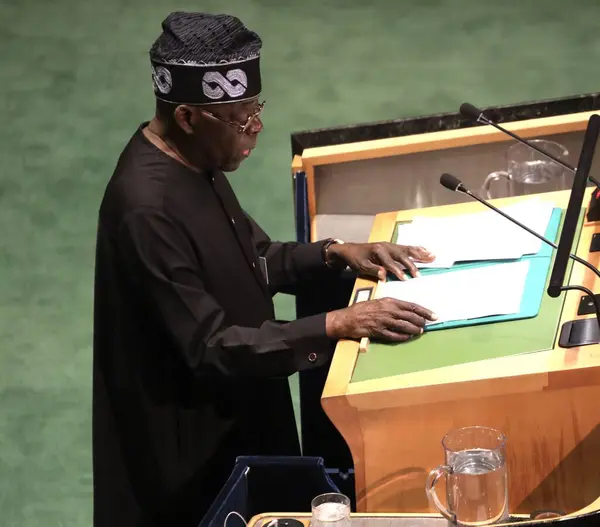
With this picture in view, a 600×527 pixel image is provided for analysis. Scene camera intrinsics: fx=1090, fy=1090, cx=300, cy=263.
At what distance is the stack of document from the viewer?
223 centimetres

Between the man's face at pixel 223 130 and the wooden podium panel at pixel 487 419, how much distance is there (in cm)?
54

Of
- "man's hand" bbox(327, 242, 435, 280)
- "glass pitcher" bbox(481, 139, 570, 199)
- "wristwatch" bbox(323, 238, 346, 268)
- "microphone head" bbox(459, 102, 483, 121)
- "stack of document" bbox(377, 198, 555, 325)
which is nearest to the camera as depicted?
"stack of document" bbox(377, 198, 555, 325)

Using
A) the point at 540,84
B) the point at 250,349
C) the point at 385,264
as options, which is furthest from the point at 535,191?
the point at 540,84

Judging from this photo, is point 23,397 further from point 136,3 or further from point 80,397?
point 136,3

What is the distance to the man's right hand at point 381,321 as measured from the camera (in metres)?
2.13

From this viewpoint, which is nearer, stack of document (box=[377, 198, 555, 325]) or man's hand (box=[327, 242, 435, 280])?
stack of document (box=[377, 198, 555, 325])

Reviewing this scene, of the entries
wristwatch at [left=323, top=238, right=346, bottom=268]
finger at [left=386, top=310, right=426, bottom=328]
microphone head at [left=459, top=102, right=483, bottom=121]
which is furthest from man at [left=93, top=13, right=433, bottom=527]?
microphone head at [left=459, top=102, right=483, bottom=121]

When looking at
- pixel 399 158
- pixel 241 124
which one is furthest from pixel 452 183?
pixel 399 158

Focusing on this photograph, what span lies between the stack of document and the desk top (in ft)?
0.23

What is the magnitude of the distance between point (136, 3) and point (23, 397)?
11.6ft

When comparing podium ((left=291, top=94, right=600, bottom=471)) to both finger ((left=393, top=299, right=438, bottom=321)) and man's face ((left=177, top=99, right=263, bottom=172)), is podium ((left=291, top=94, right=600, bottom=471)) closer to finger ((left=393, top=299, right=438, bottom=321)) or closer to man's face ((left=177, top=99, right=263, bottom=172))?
man's face ((left=177, top=99, right=263, bottom=172))

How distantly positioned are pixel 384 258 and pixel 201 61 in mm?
627

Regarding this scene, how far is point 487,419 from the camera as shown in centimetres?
194

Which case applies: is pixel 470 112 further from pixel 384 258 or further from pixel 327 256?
pixel 327 256
